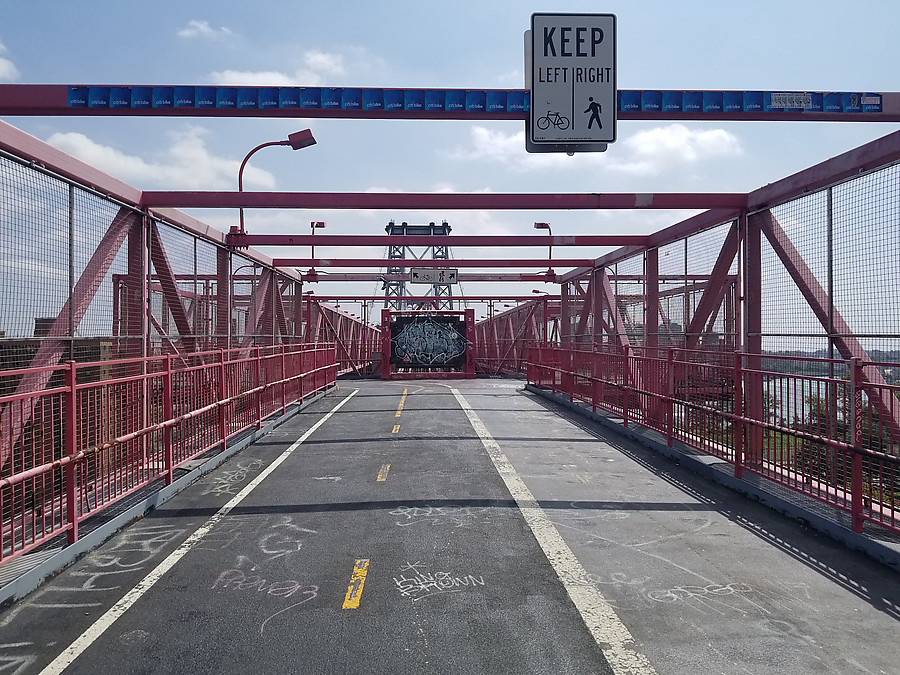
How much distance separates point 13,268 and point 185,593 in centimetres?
365

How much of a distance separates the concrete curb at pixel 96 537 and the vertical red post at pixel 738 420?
7.25 meters

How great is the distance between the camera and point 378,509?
7.39 metres

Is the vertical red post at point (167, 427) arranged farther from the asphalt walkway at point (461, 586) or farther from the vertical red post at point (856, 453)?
the vertical red post at point (856, 453)

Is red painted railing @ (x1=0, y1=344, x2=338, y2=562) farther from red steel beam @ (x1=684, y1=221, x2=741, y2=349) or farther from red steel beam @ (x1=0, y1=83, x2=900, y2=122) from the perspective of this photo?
red steel beam @ (x1=684, y1=221, x2=741, y2=349)

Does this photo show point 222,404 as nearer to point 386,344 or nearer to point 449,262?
point 449,262

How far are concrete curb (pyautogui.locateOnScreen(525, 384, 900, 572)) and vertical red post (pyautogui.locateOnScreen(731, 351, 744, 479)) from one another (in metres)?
0.18

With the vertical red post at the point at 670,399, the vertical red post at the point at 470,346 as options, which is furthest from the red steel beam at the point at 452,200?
the vertical red post at the point at 470,346

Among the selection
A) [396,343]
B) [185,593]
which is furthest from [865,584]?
[396,343]

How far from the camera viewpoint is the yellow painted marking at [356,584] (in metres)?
4.80

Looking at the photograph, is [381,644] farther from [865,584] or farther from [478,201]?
[478,201]

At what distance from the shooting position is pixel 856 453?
6230mm

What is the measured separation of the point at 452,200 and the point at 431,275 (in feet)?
39.8

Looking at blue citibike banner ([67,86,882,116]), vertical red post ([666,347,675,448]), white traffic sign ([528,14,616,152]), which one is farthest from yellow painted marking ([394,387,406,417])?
white traffic sign ([528,14,616,152])

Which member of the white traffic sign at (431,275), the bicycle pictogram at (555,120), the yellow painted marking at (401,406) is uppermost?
the bicycle pictogram at (555,120)
